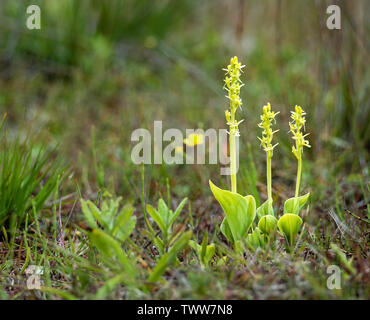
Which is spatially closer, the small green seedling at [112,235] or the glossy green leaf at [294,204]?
the small green seedling at [112,235]

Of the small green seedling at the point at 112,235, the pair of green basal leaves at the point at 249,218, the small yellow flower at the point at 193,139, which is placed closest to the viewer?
the small green seedling at the point at 112,235

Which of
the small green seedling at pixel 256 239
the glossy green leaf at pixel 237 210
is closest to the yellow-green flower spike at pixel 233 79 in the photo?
the glossy green leaf at pixel 237 210

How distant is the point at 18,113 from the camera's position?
2.88m

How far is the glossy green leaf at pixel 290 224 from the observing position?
117 cm

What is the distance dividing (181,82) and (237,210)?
7.50ft

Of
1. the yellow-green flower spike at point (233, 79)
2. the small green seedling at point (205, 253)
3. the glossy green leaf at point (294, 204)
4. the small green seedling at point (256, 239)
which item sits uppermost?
the yellow-green flower spike at point (233, 79)

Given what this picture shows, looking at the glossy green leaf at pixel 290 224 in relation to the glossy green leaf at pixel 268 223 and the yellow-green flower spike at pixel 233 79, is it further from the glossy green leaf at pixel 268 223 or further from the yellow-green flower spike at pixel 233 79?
the yellow-green flower spike at pixel 233 79

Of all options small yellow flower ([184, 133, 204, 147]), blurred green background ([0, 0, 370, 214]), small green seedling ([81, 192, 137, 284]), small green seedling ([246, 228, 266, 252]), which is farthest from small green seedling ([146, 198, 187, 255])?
small yellow flower ([184, 133, 204, 147])

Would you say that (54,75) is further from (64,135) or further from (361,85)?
(361,85)

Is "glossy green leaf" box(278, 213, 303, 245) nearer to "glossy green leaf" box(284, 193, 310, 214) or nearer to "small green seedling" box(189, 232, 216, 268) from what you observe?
"glossy green leaf" box(284, 193, 310, 214)

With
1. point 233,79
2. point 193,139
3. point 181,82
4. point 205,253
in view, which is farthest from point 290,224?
point 181,82

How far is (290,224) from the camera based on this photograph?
1.19 meters
